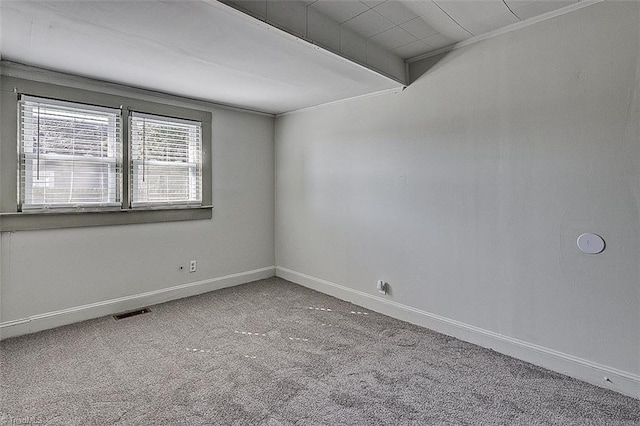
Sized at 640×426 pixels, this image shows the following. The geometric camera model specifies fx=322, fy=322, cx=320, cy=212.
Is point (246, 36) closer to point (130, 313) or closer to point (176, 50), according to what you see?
point (176, 50)

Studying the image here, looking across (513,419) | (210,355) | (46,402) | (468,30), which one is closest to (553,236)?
(513,419)

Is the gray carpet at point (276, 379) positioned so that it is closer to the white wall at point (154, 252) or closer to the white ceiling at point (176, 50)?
the white wall at point (154, 252)

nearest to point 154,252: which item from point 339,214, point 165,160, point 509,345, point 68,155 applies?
point 165,160

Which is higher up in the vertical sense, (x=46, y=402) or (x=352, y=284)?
(x=352, y=284)

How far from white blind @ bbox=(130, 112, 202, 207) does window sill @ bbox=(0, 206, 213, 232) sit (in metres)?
0.10

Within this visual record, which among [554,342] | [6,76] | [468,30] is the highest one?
[468,30]

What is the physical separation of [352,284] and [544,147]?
7.18 feet

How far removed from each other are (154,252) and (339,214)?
2052 millimetres

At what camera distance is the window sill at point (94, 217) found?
2.65 m

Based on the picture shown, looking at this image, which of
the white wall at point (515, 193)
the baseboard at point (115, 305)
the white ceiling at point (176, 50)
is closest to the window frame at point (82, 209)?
the white ceiling at point (176, 50)

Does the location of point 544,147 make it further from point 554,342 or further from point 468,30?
point 554,342

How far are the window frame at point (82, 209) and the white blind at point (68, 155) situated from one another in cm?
5

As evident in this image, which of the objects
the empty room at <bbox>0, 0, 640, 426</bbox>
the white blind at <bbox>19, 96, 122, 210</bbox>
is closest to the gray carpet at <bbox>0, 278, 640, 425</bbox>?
the empty room at <bbox>0, 0, 640, 426</bbox>

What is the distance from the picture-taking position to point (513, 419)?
1.75m
